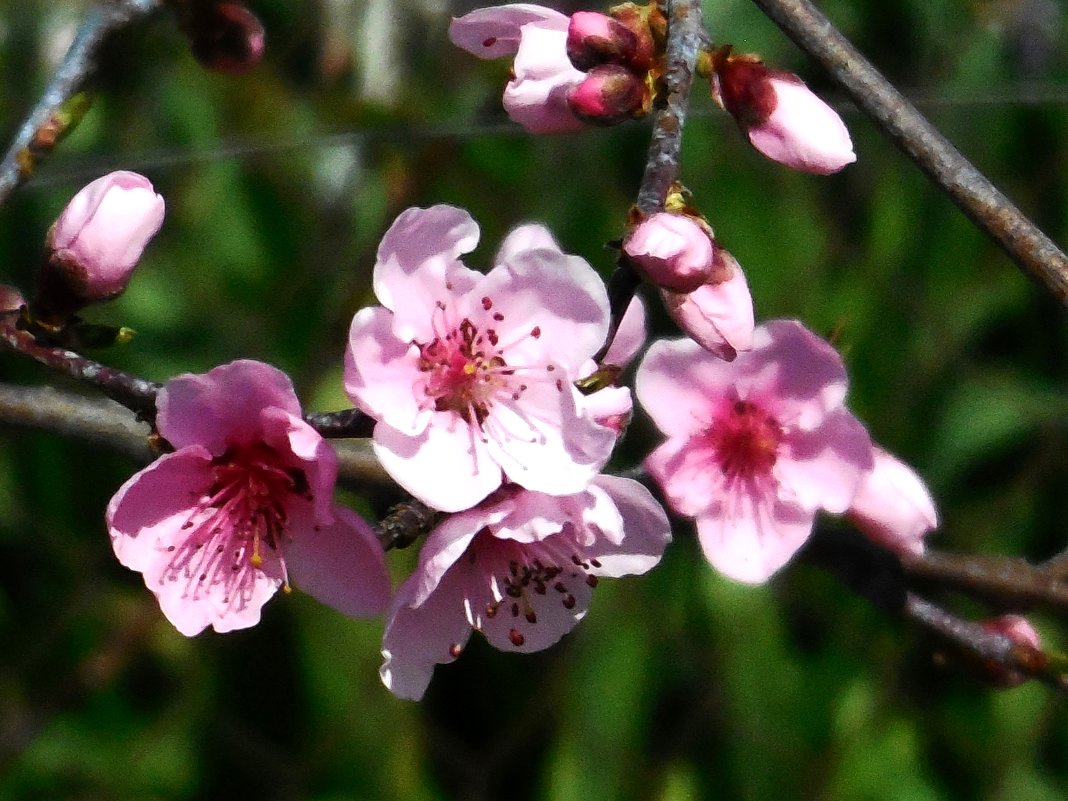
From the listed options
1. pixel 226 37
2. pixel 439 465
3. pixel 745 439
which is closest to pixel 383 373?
pixel 439 465

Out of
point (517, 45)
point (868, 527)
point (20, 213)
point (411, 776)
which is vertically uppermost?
point (517, 45)

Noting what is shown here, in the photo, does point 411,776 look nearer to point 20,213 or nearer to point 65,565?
point 65,565

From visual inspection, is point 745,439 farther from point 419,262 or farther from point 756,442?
point 419,262

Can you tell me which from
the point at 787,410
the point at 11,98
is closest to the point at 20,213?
the point at 11,98

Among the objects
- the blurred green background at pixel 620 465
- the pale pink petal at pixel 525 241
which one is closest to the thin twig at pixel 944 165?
the pale pink petal at pixel 525 241

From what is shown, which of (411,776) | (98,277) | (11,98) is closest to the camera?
(98,277)

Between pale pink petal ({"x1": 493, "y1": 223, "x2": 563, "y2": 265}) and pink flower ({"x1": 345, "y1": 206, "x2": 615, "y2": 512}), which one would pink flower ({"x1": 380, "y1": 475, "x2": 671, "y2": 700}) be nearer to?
pink flower ({"x1": 345, "y1": 206, "x2": 615, "y2": 512})

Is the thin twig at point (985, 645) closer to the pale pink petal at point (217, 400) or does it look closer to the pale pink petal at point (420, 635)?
the pale pink petal at point (420, 635)

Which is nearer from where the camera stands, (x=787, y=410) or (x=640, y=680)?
(x=787, y=410)
